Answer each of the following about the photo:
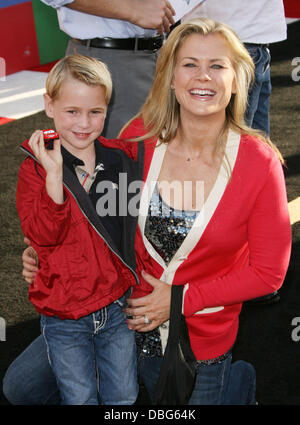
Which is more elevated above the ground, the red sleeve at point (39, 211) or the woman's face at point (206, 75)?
the woman's face at point (206, 75)

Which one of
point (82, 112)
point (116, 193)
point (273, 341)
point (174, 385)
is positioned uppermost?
point (82, 112)

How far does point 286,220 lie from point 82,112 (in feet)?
2.14

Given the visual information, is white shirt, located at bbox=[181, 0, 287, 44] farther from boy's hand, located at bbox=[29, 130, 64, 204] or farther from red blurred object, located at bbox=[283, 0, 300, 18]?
red blurred object, located at bbox=[283, 0, 300, 18]

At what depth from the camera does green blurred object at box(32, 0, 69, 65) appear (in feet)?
23.5

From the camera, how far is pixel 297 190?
4.25 metres

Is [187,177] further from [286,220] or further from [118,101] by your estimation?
[118,101]

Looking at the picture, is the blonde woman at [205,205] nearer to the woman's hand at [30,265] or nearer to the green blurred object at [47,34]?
the woman's hand at [30,265]

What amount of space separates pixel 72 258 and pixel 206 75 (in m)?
0.64

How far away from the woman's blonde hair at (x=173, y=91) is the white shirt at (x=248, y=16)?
94 cm

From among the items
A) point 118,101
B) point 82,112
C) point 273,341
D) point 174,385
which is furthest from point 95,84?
point 273,341

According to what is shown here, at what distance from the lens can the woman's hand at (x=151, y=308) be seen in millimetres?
2037

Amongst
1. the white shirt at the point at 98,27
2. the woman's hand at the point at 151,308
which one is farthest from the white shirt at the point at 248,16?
the woman's hand at the point at 151,308

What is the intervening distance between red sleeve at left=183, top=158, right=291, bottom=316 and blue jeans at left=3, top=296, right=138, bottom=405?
209mm

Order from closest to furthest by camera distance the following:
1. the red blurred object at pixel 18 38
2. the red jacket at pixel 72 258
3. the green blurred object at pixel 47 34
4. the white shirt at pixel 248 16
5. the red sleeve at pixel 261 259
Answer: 1. the red jacket at pixel 72 258
2. the red sleeve at pixel 261 259
3. the white shirt at pixel 248 16
4. the red blurred object at pixel 18 38
5. the green blurred object at pixel 47 34
